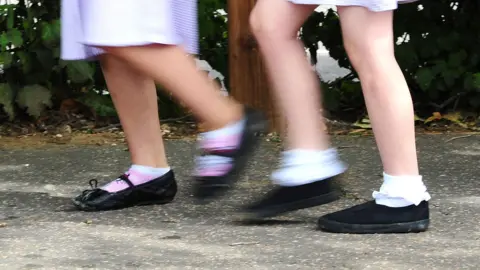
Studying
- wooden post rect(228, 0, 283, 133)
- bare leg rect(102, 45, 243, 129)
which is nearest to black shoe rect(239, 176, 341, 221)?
bare leg rect(102, 45, 243, 129)

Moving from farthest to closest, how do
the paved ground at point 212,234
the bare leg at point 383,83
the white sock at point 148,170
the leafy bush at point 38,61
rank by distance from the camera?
1. the leafy bush at point 38,61
2. the white sock at point 148,170
3. the bare leg at point 383,83
4. the paved ground at point 212,234

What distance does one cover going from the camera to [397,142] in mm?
2709

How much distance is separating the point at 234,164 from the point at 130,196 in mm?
580

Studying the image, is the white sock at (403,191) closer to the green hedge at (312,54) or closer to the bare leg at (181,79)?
the bare leg at (181,79)

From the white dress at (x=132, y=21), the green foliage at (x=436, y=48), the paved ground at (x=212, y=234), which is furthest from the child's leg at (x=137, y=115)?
the green foliage at (x=436, y=48)

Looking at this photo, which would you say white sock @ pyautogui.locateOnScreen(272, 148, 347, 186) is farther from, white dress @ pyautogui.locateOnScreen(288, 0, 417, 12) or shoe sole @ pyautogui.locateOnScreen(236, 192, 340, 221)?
white dress @ pyautogui.locateOnScreen(288, 0, 417, 12)

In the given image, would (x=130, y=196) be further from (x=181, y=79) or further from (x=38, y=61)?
(x=38, y=61)

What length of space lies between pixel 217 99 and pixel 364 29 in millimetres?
474

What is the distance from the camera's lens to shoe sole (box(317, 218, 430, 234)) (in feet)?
9.02

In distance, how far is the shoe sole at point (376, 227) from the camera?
2.75 m

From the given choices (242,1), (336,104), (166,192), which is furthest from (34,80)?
(166,192)

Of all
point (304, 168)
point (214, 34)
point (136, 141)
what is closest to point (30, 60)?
point (214, 34)

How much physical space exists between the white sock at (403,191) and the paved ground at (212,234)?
10cm

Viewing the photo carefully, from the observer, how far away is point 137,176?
320cm
